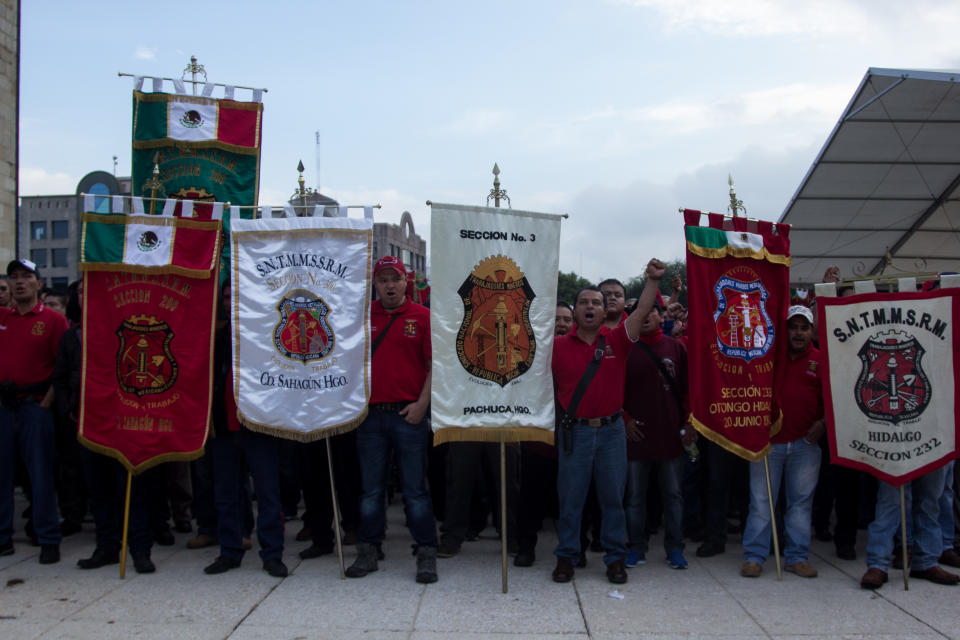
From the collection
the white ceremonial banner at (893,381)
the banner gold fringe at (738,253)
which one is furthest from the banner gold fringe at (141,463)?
the white ceremonial banner at (893,381)

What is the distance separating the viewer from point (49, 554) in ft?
18.1

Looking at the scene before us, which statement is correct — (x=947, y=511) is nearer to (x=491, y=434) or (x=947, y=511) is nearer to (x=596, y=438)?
(x=596, y=438)

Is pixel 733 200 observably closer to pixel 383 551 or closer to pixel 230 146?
pixel 383 551

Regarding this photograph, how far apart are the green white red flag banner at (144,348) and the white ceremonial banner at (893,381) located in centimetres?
452

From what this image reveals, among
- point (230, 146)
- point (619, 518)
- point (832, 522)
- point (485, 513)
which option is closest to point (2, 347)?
point (230, 146)

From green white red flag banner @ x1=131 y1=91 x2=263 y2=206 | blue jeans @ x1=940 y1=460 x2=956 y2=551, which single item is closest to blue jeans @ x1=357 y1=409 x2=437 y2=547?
green white red flag banner @ x1=131 y1=91 x2=263 y2=206

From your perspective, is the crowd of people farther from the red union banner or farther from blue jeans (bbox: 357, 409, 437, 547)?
the red union banner

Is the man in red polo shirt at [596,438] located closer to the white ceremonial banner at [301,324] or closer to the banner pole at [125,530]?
the white ceremonial banner at [301,324]

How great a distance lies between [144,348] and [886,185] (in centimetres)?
1166

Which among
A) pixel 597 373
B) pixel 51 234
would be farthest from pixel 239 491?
pixel 51 234

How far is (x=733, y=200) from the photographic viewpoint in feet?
18.9

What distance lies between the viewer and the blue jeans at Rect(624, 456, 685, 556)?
5457mm

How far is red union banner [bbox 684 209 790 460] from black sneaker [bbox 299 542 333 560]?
2.96 m

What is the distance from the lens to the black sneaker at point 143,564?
5.27 meters
